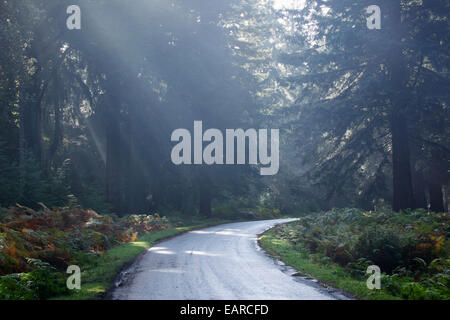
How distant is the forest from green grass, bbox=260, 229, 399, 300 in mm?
1984

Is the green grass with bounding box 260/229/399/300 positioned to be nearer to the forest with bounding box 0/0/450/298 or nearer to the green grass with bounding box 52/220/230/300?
the forest with bounding box 0/0/450/298

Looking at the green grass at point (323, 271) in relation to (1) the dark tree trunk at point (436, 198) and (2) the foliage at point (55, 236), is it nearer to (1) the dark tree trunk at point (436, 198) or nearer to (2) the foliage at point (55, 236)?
(2) the foliage at point (55, 236)

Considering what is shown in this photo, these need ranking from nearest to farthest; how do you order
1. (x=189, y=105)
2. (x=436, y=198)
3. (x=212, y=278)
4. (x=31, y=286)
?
1. (x=31, y=286)
2. (x=212, y=278)
3. (x=436, y=198)
4. (x=189, y=105)

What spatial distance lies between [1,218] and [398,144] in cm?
1880

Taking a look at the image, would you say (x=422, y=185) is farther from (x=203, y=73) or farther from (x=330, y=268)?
(x=330, y=268)

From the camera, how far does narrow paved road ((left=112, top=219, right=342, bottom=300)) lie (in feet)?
27.7

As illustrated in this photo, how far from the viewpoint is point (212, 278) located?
33.1 feet

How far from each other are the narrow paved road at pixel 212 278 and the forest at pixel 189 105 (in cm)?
219

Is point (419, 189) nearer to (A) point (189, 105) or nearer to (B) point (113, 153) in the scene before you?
(A) point (189, 105)

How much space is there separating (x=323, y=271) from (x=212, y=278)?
3387 mm

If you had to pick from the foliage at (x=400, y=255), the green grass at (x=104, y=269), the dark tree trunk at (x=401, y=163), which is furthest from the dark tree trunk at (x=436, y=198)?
the green grass at (x=104, y=269)

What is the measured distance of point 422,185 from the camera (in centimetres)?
3003

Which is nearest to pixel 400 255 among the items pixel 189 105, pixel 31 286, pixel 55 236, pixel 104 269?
pixel 104 269

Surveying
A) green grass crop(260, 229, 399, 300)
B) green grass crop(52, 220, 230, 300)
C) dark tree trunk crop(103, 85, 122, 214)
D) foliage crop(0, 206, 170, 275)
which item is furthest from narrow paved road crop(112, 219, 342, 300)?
dark tree trunk crop(103, 85, 122, 214)
